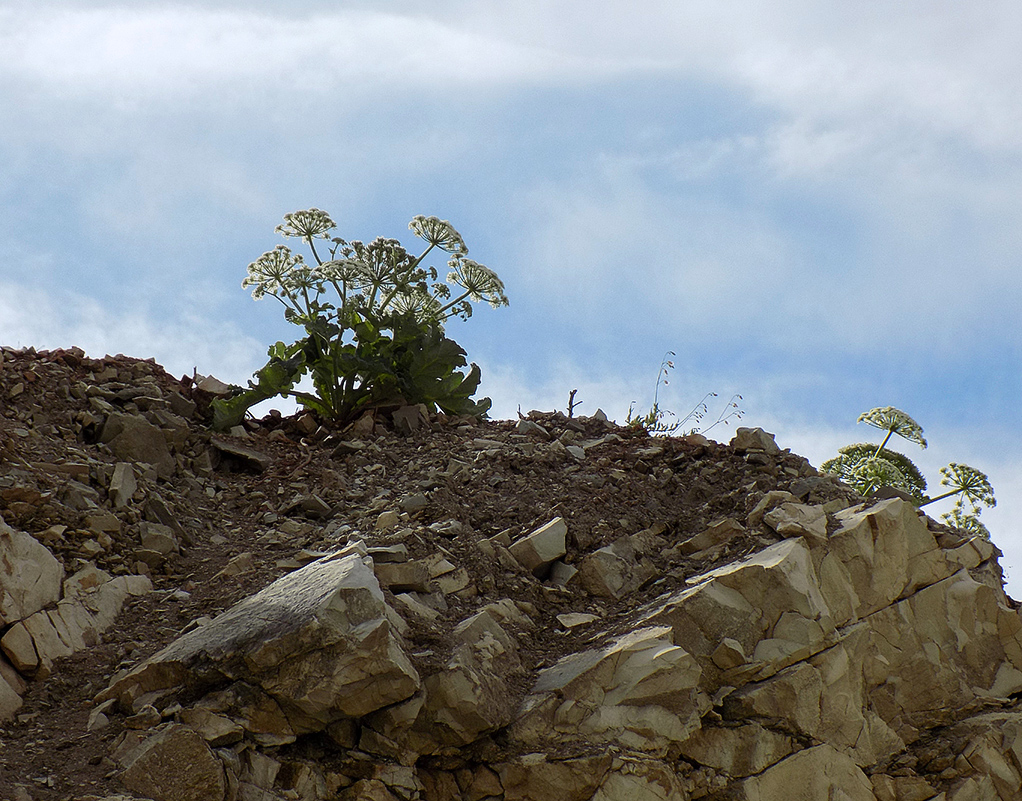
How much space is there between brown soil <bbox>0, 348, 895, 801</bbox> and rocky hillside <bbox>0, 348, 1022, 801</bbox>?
2 cm

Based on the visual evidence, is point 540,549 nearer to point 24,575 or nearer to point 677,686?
point 677,686

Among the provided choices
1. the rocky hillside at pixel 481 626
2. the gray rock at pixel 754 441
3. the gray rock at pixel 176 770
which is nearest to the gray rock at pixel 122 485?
the rocky hillside at pixel 481 626

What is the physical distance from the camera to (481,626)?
536 centimetres

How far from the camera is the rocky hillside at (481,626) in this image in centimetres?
476

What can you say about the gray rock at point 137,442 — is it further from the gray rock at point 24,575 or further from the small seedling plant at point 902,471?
the small seedling plant at point 902,471

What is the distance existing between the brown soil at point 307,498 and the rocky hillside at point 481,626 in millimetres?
24

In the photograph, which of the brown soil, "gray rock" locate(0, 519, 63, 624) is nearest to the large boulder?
the brown soil

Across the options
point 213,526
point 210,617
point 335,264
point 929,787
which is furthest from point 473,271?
point 929,787

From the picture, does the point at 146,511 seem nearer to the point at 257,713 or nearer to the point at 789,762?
the point at 257,713

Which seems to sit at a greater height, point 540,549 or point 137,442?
point 137,442

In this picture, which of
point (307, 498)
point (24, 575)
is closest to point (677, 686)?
point (307, 498)

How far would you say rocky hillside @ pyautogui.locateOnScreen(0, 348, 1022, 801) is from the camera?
4.76m

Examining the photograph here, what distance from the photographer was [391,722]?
15.8 ft

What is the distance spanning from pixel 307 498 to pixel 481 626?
7.91 feet
